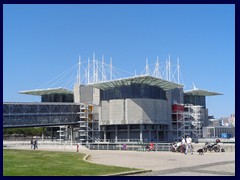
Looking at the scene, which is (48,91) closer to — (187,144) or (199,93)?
(199,93)

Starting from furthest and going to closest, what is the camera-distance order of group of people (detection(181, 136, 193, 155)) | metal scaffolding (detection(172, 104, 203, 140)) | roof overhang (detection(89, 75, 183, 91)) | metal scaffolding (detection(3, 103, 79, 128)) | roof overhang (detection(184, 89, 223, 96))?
roof overhang (detection(184, 89, 223, 96)), metal scaffolding (detection(172, 104, 203, 140)), metal scaffolding (detection(3, 103, 79, 128)), roof overhang (detection(89, 75, 183, 91)), group of people (detection(181, 136, 193, 155))

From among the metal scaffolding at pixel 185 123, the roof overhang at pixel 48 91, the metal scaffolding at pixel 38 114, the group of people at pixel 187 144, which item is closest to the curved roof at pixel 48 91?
the roof overhang at pixel 48 91

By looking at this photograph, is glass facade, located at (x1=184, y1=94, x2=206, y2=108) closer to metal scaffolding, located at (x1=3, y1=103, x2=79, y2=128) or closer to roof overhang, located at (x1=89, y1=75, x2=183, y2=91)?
roof overhang, located at (x1=89, y1=75, x2=183, y2=91)

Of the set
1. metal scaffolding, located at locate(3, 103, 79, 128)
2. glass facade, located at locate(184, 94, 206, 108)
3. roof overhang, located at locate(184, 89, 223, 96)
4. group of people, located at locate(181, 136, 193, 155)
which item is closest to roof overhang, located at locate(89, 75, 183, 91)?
metal scaffolding, located at locate(3, 103, 79, 128)

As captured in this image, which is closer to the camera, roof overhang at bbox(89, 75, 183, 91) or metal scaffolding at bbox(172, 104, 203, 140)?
roof overhang at bbox(89, 75, 183, 91)

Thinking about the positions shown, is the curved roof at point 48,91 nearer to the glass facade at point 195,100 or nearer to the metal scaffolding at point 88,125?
the metal scaffolding at point 88,125

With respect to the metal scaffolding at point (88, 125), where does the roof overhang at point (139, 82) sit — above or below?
above

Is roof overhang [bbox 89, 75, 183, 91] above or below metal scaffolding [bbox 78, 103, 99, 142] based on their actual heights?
above

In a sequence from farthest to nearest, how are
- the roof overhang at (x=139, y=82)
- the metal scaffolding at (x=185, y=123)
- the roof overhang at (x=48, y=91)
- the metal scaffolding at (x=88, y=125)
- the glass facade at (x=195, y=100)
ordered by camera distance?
the glass facade at (x=195, y=100) < the roof overhang at (x=48, y=91) < the metal scaffolding at (x=185, y=123) < the metal scaffolding at (x=88, y=125) < the roof overhang at (x=139, y=82)

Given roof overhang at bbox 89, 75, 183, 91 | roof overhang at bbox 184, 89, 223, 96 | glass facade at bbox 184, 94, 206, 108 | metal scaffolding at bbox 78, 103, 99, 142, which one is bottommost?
metal scaffolding at bbox 78, 103, 99, 142

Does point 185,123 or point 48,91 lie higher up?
point 48,91

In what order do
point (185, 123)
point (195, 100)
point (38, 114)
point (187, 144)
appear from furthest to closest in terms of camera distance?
point (195, 100), point (185, 123), point (38, 114), point (187, 144)

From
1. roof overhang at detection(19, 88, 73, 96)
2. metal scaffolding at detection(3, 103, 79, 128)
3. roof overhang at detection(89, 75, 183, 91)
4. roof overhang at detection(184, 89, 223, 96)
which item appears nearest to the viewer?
roof overhang at detection(89, 75, 183, 91)

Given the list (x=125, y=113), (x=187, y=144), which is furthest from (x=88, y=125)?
(x=187, y=144)
